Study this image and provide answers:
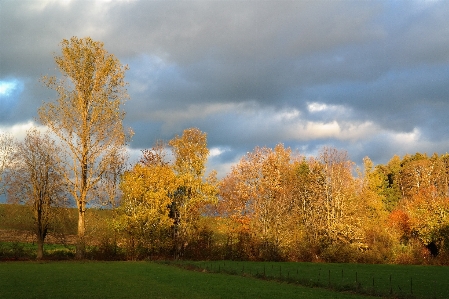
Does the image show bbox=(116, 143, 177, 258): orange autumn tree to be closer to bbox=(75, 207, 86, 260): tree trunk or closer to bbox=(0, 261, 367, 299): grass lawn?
bbox=(75, 207, 86, 260): tree trunk

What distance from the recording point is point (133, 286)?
31.6 m

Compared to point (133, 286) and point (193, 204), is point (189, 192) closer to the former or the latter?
point (193, 204)

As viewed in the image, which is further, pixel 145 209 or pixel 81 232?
pixel 145 209

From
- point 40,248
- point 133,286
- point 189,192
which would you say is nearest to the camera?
point 133,286

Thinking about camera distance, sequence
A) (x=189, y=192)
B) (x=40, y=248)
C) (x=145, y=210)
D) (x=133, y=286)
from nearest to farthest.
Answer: (x=133, y=286) < (x=40, y=248) < (x=145, y=210) < (x=189, y=192)

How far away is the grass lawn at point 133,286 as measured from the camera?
2756 centimetres

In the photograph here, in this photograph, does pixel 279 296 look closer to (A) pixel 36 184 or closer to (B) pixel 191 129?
(A) pixel 36 184

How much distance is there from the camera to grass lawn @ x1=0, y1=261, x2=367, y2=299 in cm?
2756

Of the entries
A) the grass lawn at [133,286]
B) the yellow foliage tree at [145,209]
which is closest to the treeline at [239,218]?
the yellow foliage tree at [145,209]

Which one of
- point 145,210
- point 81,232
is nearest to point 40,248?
point 81,232

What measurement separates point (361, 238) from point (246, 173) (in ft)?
65.7

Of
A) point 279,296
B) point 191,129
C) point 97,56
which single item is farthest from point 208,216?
point 279,296

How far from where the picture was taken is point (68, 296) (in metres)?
26.0

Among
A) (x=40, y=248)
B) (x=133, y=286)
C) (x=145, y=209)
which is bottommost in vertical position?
(x=133, y=286)
